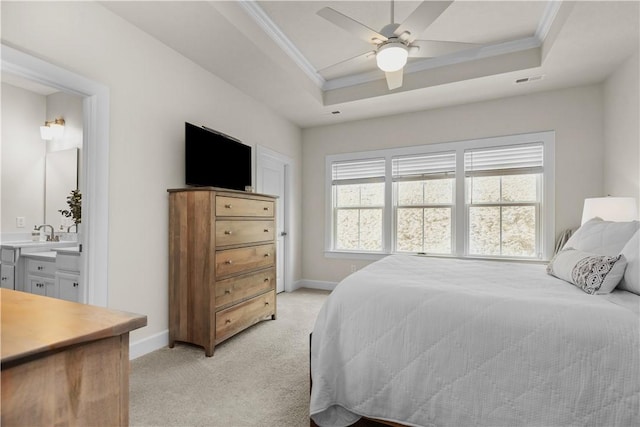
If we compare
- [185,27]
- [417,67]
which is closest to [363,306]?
[185,27]

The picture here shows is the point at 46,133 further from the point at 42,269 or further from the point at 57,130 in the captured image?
the point at 42,269

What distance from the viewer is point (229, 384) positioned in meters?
2.14

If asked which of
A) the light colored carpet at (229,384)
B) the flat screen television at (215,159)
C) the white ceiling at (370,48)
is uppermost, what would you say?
the white ceiling at (370,48)

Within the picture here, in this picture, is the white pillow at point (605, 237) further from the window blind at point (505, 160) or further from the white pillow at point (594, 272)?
the window blind at point (505, 160)

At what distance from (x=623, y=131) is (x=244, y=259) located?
4.14 metres

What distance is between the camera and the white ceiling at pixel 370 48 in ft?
8.33

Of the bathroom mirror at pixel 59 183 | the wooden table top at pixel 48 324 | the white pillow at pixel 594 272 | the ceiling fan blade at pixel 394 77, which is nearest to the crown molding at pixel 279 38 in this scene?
the ceiling fan blade at pixel 394 77

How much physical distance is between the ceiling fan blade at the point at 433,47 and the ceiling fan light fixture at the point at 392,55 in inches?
5.4

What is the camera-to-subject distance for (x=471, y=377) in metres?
1.34

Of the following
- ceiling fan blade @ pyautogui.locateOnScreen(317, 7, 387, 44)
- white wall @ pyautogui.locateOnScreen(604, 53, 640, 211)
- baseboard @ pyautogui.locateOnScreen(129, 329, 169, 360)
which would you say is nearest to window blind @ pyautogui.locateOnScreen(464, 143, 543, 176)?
white wall @ pyautogui.locateOnScreen(604, 53, 640, 211)

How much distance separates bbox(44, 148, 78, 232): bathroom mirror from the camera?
3682mm

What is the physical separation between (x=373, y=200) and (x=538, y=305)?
3.66 metres

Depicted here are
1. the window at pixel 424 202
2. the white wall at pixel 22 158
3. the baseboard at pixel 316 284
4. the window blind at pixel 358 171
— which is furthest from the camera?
the baseboard at pixel 316 284

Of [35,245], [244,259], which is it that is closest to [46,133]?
[35,245]
